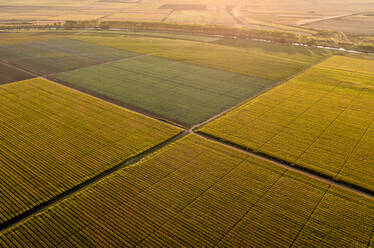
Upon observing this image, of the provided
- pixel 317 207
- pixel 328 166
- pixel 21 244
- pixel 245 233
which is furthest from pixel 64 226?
pixel 328 166

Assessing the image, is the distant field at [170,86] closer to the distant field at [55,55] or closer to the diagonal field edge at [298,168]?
the distant field at [55,55]

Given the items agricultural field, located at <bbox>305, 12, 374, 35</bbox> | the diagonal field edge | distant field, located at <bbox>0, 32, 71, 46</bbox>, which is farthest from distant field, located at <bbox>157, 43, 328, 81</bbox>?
agricultural field, located at <bbox>305, 12, 374, 35</bbox>

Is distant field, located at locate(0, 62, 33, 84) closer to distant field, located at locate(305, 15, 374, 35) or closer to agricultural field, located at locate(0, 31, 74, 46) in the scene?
agricultural field, located at locate(0, 31, 74, 46)

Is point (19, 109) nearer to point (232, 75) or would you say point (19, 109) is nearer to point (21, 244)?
point (21, 244)

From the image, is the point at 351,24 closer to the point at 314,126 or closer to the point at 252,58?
the point at 252,58

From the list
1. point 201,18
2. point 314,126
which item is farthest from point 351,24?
point 314,126

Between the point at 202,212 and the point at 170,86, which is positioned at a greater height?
the point at 170,86
